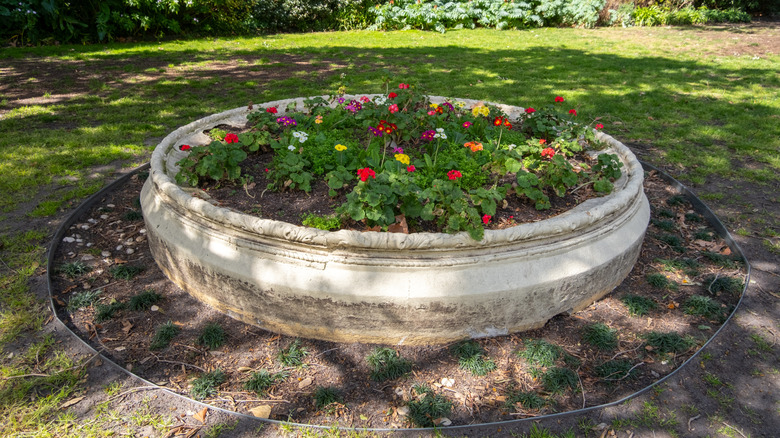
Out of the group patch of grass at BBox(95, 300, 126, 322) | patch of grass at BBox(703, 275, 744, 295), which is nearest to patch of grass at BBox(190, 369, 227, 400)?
patch of grass at BBox(95, 300, 126, 322)

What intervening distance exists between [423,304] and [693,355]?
5.33 feet

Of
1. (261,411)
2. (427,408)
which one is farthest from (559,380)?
(261,411)

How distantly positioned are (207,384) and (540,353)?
6.11ft

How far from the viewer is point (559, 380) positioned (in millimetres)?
2637

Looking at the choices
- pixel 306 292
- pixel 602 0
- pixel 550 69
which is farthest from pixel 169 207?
pixel 602 0

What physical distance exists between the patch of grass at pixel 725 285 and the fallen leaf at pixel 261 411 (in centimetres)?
308

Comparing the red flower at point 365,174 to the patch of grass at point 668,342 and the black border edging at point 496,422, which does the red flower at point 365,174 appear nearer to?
the black border edging at point 496,422

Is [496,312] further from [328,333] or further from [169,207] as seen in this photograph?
[169,207]

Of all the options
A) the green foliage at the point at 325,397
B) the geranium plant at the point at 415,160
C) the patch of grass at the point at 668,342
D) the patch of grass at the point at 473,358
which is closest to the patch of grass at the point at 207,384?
the green foliage at the point at 325,397

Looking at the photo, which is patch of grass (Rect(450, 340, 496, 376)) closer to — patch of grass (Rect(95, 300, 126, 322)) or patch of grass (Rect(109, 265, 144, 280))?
patch of grass (Rect(95, 300, 126, 322))

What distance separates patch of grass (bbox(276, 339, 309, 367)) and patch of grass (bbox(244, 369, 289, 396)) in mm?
72

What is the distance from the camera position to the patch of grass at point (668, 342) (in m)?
2.88

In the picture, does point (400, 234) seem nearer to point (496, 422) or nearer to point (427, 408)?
point (427, 408)

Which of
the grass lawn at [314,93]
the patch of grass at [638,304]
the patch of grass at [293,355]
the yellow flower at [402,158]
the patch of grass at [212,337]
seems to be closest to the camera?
the patch of grass at [293,355]
